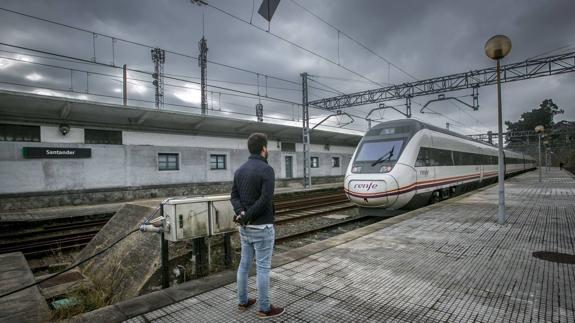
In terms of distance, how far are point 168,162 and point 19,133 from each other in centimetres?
742

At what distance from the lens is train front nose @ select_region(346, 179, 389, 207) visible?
9164 mm

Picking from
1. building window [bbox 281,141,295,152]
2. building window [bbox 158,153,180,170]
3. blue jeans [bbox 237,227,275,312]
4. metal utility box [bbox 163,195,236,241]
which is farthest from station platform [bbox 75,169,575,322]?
building window [bbox 281,141,295,152]

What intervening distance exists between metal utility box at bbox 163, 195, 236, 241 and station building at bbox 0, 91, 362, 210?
1393 centimetres

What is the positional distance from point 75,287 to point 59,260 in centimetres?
314

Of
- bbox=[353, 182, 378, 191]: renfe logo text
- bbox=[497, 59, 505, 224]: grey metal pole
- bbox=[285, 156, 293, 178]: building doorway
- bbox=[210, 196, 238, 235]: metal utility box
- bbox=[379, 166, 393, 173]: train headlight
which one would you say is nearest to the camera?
bbox=[210, 196, 238, 235]: metal utility box

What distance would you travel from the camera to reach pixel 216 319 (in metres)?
3.11

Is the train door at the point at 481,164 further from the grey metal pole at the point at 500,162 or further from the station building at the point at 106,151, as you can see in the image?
the station building at the point at 106,151

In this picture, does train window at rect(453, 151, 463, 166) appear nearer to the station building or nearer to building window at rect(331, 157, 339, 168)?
the station building

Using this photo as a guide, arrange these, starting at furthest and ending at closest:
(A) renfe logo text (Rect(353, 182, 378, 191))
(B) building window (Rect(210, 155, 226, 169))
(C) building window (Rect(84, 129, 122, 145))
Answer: (B) building window (Rect(210, 155, 226, 169))
(C) building window (Rect(84, 129, 122, 145))
(A) renfe logo text (Rect(353, 182, 378, 191))

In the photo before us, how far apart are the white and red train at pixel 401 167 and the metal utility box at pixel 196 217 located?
571 cm

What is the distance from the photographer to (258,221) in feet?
10.3

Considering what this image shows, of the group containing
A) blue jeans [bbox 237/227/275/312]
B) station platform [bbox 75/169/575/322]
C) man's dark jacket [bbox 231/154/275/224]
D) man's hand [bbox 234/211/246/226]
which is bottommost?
station platform [bbox 75/169/575/322]

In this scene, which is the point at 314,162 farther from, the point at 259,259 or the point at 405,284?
the point at 259,259

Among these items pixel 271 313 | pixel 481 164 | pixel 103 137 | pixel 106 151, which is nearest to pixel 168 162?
pixel 106 151
